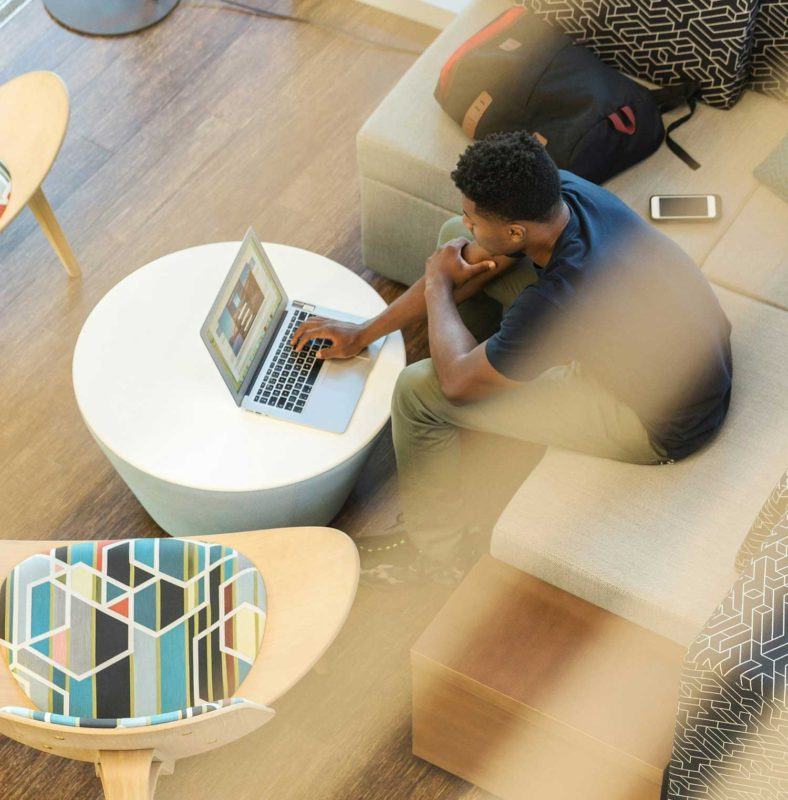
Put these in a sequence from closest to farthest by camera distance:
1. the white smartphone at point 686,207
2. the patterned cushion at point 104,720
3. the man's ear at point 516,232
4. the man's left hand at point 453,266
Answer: the patterned cushion at point 104,720 < the man's ear at point 516,232 < the man's left hand at point 453,266 < the white smartphone at point 686,207

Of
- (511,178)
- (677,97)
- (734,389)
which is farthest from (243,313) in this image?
(677,97)

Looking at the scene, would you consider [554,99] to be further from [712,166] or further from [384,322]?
[384,322]

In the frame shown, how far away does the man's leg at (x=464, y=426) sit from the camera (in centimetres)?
203

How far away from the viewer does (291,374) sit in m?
2.21

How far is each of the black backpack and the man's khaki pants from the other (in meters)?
0.34

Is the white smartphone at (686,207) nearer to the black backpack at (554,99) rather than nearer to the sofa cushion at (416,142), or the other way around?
the black backpack at (554,99)

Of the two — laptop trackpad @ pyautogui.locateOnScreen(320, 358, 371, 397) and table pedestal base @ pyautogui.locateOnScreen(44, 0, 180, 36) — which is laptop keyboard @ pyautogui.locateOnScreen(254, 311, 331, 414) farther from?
table pedestal base @ pyautogui.locateOnScreen(44, 0, 180, 36)

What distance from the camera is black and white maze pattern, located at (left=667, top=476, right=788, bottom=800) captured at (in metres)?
1.47

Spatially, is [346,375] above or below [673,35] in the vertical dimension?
below

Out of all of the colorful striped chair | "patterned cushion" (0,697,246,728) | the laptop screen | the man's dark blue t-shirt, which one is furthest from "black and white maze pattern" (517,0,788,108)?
"patterned cushion" (0,697,246,728)

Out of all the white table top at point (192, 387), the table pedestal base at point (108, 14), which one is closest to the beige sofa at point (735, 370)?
the white table top at point (192, 387)

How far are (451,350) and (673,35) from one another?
1130 mm

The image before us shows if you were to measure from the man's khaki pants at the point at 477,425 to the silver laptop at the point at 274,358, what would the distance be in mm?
136

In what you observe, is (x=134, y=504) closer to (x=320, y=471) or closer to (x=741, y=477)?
(x=320, y=471)
